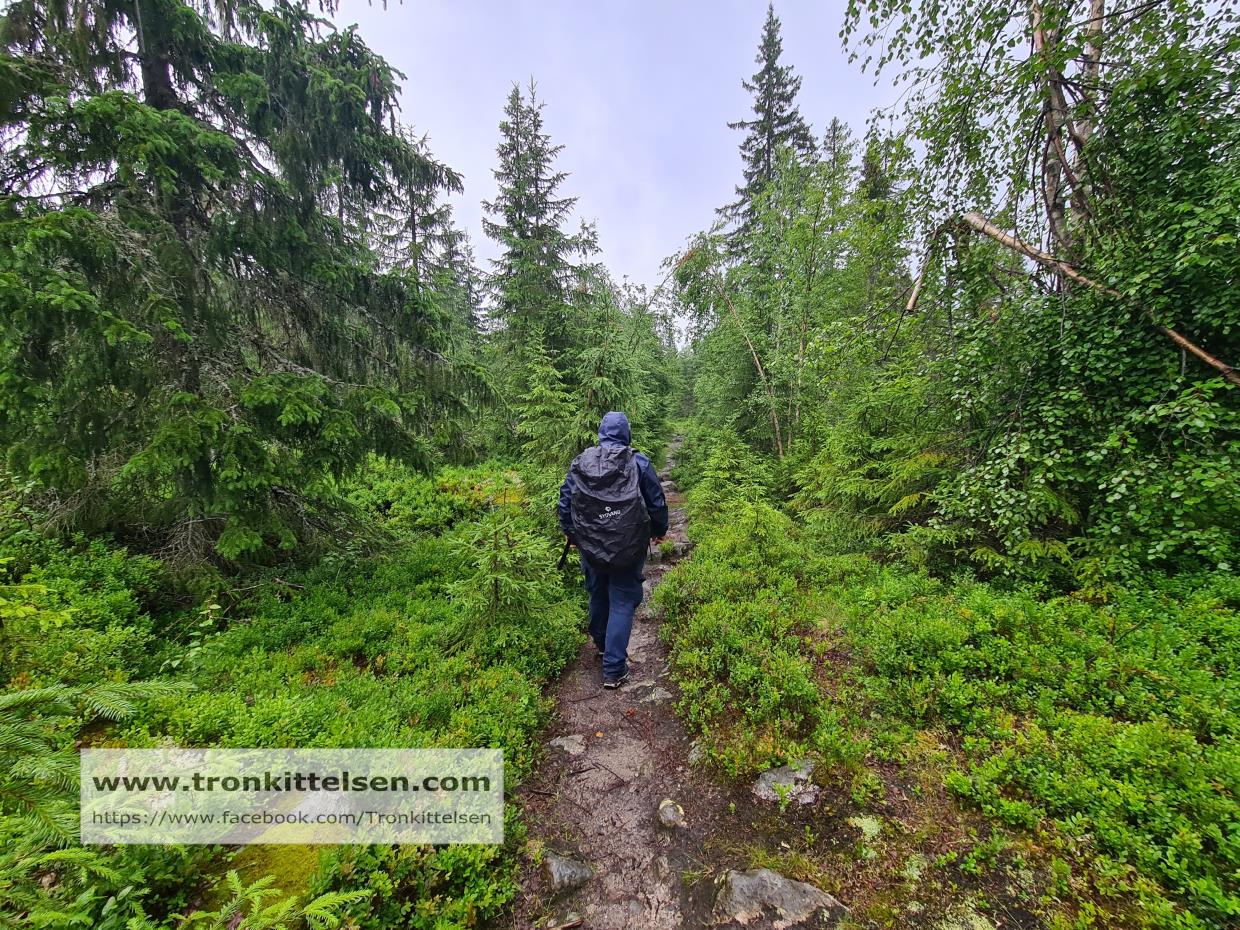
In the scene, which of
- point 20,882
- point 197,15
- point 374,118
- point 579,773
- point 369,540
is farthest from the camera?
point 369,540

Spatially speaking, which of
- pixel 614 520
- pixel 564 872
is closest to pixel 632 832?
pixel 564 872

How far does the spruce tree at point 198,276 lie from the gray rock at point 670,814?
4856 millimetres

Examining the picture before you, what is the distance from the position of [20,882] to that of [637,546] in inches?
159

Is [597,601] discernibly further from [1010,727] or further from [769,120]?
[769,120]

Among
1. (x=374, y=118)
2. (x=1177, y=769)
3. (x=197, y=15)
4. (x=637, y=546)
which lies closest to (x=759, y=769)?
(x=637, y=546)

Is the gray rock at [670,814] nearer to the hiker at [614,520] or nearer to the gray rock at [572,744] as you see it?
the gray rock at [572,744]

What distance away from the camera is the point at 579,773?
13.0 ft

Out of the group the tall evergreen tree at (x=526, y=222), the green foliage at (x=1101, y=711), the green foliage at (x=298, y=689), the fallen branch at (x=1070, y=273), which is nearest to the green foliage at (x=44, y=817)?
the green foliage at (x=298, y=689)

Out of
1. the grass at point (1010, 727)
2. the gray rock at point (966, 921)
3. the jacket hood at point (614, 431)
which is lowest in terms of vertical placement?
the gray rock at point (966, 921)

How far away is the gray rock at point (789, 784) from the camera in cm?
338

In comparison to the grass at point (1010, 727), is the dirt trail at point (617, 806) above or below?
below

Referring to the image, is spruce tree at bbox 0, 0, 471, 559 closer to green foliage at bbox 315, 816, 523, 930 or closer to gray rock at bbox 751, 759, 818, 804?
green foliage at bbox 315, 816, 523, 930

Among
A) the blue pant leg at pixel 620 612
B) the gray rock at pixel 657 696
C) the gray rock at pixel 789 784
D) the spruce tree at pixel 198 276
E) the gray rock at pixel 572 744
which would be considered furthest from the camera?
the blue pant leg at pixel 620 612

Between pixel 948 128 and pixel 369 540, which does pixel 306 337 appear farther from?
pixel 948 128
